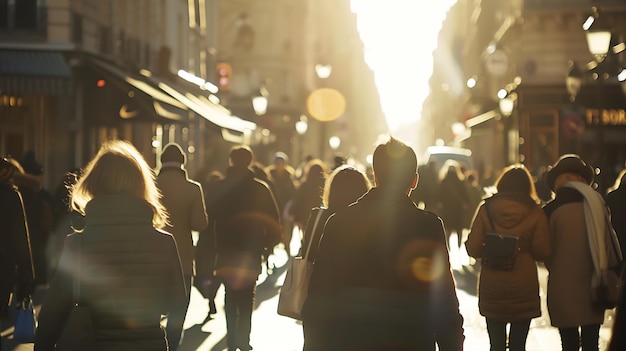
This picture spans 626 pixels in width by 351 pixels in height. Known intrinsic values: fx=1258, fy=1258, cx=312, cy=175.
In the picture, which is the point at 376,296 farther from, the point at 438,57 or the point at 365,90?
the point at 365,90

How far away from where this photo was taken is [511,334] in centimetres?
859

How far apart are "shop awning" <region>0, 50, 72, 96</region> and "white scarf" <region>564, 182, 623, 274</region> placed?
15.3 meters

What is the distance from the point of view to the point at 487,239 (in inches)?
336

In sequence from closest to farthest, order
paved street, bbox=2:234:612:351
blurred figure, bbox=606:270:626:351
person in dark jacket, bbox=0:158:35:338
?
blurred figure, bbox=606:270:626:351
person in dark jacket, bbox=0:158:35:338
paved street, bbox=2:234:612:351

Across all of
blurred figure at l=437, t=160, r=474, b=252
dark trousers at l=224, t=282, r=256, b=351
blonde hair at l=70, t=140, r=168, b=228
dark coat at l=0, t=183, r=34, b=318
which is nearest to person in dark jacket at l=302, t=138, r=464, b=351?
blonde hair at l=70, t=140, r=168, b=228

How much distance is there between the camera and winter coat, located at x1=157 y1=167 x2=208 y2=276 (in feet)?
35.2

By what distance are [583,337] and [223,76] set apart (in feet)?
159

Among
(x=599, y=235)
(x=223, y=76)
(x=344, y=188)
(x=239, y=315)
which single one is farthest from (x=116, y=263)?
(x=223, y=76)

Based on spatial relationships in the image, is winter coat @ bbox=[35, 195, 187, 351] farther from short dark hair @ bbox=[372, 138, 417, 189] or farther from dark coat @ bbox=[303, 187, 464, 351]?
short dark hair @ bbox=[372, 138, 417, 189]

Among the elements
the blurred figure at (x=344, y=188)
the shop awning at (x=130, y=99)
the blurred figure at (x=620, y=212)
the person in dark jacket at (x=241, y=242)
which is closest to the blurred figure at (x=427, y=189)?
the shop awning at (x=130, y=99)

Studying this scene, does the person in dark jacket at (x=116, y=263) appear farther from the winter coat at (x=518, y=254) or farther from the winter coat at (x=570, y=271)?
the winter coat at (x=570, y=271)

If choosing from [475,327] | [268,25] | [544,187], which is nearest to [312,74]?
[268,25]

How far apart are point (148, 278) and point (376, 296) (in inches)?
39.6

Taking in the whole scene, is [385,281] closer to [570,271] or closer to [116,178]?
[116,178]
